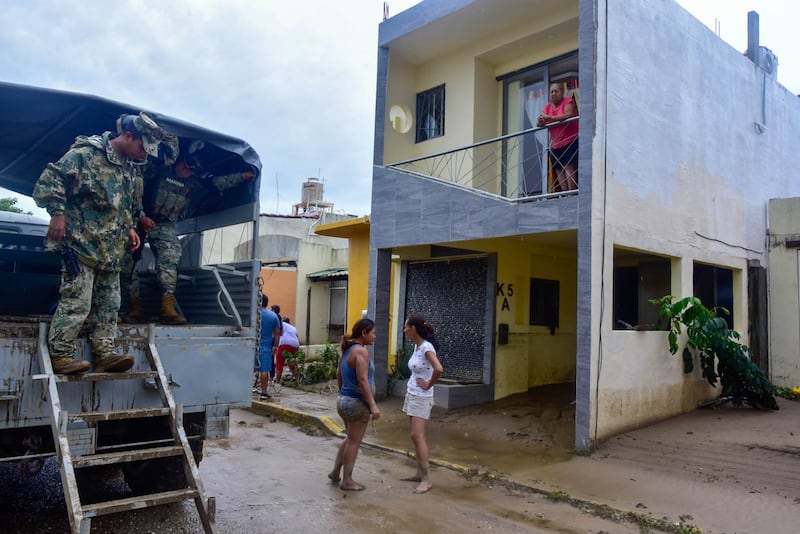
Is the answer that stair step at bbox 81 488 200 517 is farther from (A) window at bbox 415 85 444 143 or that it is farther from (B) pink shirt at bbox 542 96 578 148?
(A) window at bbox 415 85 444 143

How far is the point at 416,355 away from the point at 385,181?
4190mm

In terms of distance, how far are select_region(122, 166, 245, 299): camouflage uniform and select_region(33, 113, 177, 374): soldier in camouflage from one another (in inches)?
40.8

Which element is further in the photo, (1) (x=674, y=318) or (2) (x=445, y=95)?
(2) (x=445, y=95)

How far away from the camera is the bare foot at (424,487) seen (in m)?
5.57

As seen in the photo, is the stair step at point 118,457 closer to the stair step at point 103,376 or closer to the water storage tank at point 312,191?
the stair step at point 103,376

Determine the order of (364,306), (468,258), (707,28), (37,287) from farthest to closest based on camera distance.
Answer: (364,306), (468,258), (707,28), (37,287)

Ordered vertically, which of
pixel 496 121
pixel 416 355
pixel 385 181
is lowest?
pixel 416 355

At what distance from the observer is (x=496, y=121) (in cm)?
1008

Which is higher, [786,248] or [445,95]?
[445,95]

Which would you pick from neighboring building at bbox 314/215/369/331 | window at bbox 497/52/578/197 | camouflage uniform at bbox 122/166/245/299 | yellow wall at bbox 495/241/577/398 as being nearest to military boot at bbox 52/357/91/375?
camouflage uniform at bbox 122/166/245/299

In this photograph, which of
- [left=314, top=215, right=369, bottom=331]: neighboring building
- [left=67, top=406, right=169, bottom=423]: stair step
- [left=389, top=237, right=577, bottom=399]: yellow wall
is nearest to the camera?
[left=67, top=406, right=169, bottom=423]: stair step

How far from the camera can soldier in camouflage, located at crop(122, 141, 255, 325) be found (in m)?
5.37

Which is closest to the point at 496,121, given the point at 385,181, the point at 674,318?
the point at 385,181

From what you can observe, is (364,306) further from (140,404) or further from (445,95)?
(140,404)
